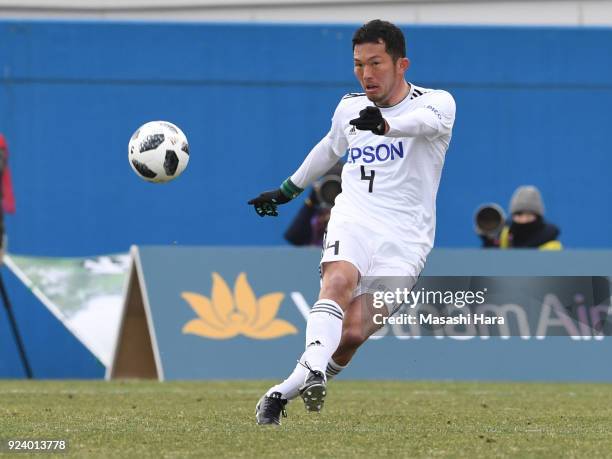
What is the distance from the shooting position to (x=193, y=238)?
16.8 metres

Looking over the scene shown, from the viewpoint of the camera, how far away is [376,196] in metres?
7.05

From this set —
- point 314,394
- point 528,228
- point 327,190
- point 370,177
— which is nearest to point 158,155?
point 370,177

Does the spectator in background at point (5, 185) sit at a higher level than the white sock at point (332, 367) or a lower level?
higher

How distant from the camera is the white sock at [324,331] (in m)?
6.49

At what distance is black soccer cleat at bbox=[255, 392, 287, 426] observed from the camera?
22.5 ft

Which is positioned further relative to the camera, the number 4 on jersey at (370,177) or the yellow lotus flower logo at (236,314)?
the yellow lotus flower logo at (236,314)

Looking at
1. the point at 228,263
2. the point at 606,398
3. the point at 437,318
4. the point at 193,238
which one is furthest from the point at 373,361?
the point at 193,238

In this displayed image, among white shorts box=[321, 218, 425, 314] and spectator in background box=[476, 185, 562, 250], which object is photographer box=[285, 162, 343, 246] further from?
white shorts box=[321, 218, 425, 314]

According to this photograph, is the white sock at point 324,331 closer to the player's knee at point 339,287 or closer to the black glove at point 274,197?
the player's knee at point 339,287

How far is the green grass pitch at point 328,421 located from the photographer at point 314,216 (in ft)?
9.58

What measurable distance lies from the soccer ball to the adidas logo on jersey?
1.46 m

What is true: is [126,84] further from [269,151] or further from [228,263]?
[228,263]

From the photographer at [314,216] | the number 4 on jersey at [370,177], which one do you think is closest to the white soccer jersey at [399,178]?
the number 4 on jersey at [370,177]

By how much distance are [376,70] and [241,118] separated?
32.7ft
